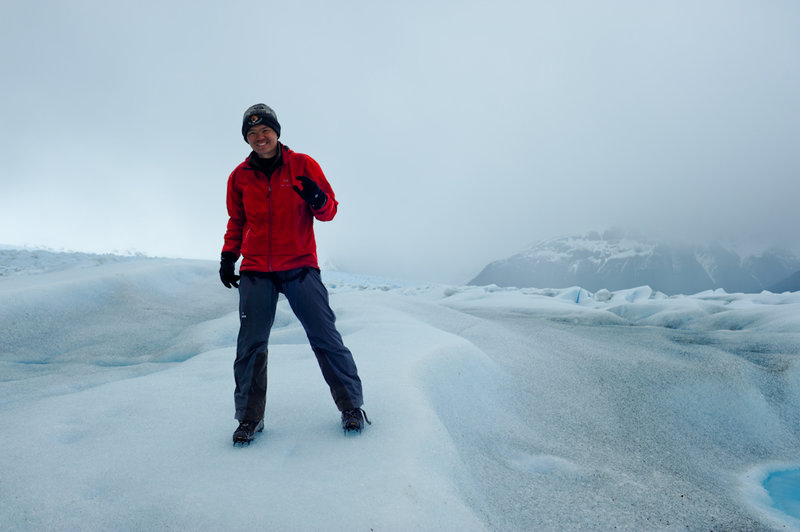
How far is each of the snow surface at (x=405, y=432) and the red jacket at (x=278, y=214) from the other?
3.24 ft

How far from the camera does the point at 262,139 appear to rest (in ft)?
7.62

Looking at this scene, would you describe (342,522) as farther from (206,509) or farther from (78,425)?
(78,425)

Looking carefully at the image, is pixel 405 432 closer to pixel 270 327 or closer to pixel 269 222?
pixel 270 327

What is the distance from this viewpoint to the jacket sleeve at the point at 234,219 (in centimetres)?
247

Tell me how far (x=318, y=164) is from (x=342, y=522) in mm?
1951

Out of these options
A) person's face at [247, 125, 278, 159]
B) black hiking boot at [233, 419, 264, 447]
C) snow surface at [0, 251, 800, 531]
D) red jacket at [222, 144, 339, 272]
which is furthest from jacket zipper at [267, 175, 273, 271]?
snow surface at [0, 251, 800, 531]

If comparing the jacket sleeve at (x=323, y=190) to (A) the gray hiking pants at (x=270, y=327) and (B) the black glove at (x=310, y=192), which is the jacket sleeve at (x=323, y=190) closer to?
(B) the black glove at (x=310, y=192)

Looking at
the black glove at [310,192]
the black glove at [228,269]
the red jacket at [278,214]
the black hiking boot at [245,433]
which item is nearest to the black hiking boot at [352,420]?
the black hiking boot at [245,433]

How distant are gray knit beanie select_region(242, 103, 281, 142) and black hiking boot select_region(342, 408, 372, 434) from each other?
5.63 ft

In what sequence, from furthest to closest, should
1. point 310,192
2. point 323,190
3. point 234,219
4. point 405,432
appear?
point 234,219, point 323,190, point 310,192, point 405,432

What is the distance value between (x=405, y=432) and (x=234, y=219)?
1677 millimetres

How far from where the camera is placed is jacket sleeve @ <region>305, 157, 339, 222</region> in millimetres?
2367

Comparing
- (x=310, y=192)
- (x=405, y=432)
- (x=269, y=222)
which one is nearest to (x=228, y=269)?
(x=269, y=222)

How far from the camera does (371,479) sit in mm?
1733
